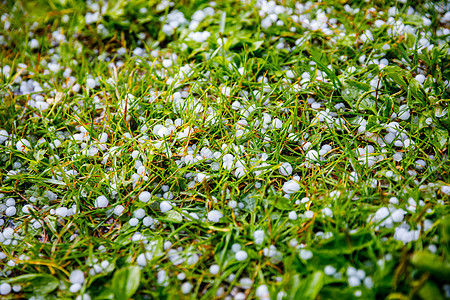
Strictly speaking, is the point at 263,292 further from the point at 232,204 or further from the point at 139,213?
the point at 139,213

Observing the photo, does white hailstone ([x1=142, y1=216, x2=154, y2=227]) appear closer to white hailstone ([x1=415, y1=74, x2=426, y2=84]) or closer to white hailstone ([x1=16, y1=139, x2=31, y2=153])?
white hailstone ([x1=16, y1=139, x2=31, y2=153])

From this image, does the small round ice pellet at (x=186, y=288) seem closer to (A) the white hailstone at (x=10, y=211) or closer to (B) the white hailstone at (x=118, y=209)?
(B) the white hailstone at (x=118, y=209)

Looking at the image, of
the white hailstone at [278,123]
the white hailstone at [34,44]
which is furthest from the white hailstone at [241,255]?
the white hailstone at [34,44]

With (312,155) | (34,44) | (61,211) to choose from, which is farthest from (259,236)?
(34,44)

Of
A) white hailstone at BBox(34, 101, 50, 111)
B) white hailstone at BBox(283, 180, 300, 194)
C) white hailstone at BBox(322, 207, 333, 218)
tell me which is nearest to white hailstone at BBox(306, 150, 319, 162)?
white hailstone at BBox(283, 180, 300, 194)

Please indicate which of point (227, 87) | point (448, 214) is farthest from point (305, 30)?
point (448, 214)
